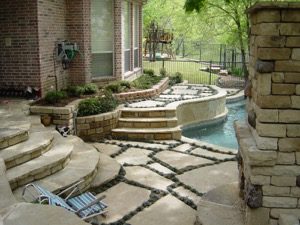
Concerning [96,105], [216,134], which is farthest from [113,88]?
[216,134]

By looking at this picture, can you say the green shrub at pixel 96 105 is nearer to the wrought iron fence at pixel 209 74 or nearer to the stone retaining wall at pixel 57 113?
the stone retaining wall at pixel 57 113

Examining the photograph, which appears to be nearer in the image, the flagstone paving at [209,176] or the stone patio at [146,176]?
the stone patio at [146,176]

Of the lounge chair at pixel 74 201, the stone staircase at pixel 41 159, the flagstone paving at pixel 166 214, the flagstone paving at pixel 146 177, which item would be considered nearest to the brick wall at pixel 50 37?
the stone staircase at pixel 41 159

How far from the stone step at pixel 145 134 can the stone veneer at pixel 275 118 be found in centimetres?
481

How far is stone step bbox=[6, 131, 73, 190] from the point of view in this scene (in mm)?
4750

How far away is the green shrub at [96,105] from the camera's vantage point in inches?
320

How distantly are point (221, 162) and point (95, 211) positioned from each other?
2.99 meters

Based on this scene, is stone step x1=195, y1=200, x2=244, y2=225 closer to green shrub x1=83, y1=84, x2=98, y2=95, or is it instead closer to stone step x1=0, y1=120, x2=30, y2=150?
stone step x1=0, y1=120, x2=30, y2=150

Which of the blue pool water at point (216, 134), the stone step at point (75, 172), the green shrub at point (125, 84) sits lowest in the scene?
the blue pool water at point (216, 134)

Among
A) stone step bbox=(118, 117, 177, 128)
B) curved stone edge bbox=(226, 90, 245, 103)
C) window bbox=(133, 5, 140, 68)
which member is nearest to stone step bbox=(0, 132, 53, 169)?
stone step bbox=(118, 117, 177, 128)

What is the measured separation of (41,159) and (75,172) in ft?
1.64

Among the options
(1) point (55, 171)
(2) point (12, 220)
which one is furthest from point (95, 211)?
(2) point (12, 220)

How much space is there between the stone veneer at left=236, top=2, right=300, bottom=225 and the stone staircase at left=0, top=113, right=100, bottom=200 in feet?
8.28

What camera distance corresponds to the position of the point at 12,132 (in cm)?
559
